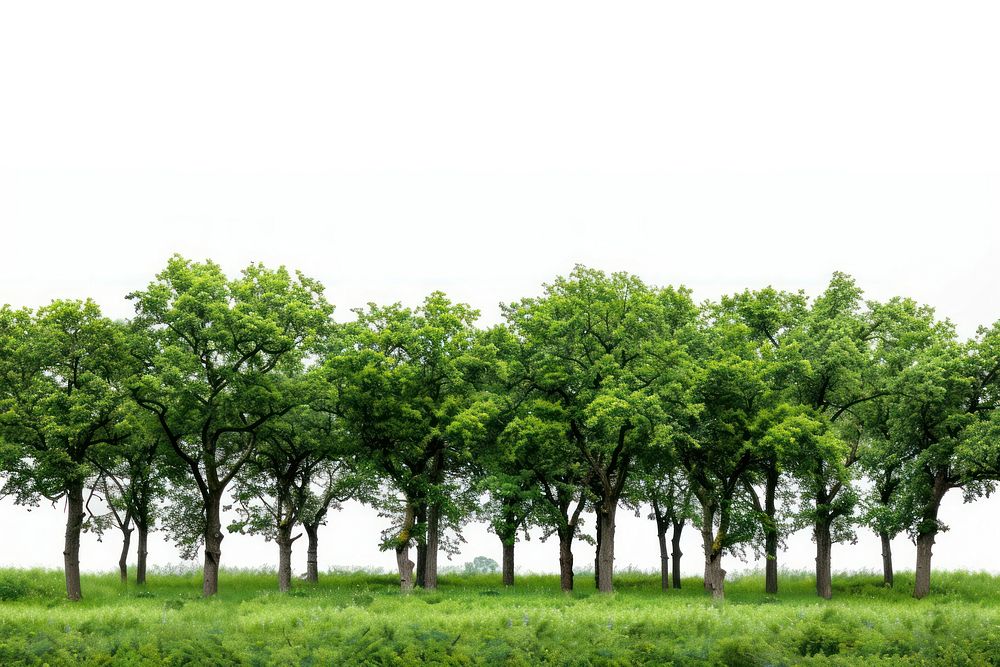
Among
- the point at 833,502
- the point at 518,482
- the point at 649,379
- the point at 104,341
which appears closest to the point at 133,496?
the point at 104,341

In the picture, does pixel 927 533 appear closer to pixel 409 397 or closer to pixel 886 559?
pixel 886 559

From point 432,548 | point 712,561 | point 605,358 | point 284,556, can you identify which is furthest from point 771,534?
point 284,556

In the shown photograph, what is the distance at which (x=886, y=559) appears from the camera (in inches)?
2347

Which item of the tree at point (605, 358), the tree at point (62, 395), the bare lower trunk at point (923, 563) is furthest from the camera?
the bare lower trunk at point (923, 563)

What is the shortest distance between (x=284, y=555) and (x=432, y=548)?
8310mm

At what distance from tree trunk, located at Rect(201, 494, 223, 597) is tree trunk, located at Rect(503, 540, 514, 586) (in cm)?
1645

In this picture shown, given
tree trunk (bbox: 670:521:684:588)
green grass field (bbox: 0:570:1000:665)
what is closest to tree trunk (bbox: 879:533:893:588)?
tree trunk (bbox: 670:521:684:588)

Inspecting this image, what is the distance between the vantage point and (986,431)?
5028 centimetres

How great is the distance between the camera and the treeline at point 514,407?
165 feet

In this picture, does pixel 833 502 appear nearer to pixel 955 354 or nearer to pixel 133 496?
pixel 955 354

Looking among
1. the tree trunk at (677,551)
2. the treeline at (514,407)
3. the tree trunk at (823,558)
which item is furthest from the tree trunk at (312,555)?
the tree trunk at (823,558)

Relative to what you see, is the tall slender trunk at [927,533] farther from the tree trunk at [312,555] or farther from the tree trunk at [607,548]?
the tree trunk at [312,555]

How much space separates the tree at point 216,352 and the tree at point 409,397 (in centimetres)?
257

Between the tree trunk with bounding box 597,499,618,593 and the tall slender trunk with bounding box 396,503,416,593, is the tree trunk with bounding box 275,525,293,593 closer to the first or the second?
the tall slender trunk with bounding box 396,503,416,593
